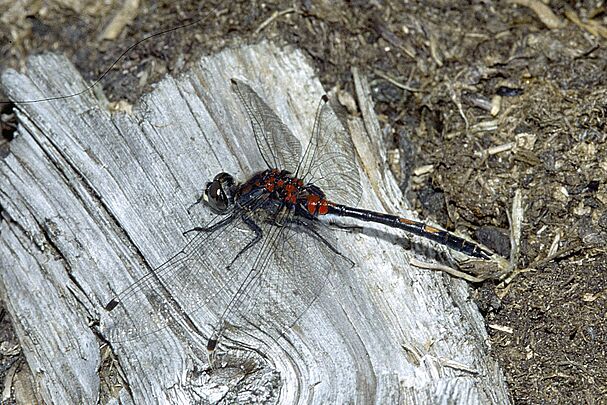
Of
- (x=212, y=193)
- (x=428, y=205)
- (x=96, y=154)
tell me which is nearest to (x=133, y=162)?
(x=96, y=154)

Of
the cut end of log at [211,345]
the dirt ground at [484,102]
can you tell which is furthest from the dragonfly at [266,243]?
the dirt ground at [484,102]

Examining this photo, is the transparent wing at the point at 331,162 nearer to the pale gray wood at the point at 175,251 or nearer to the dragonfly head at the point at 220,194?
the pale gray wood at the point at 175,251

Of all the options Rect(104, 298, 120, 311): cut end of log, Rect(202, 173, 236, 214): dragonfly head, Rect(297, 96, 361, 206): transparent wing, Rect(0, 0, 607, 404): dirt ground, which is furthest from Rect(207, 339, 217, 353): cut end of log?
Rect(0, 0, 607, 404): dirt ground

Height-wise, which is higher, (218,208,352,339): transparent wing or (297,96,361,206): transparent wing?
(297,96,361,206): transparent wing

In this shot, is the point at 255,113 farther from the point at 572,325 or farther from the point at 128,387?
the point at 572,325

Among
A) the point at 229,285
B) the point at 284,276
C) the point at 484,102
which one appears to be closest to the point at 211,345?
the point at 229,285

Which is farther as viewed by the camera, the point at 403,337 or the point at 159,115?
the point at 159,115

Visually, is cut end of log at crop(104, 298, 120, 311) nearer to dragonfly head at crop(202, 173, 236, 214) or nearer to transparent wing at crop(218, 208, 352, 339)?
transparent wing at crop(218, 208, 352, 339)
